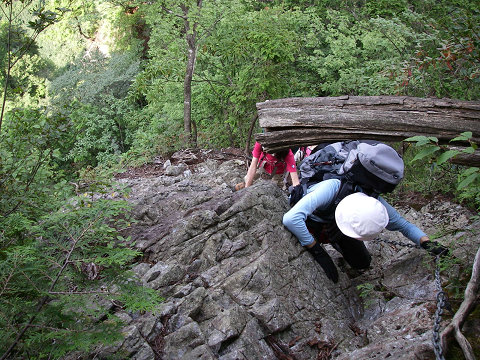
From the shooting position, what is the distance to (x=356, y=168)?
384cm

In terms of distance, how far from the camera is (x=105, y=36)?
19859 millimetres

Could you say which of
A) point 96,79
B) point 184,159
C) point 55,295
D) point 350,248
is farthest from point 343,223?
point 96,79

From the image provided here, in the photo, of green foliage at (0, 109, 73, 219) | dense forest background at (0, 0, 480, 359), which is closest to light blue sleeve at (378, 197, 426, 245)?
dense forest background at (0, 0, 480, 359)

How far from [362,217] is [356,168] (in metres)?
0.52

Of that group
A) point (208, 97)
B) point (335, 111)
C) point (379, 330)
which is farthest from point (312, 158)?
point (208, 97)

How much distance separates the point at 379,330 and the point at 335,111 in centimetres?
214

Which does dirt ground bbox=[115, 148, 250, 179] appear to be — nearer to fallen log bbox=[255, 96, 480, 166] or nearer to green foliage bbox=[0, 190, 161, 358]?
fallen log bbox=[255, 96, 480, 166]

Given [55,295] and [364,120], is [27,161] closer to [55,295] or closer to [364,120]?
[55,295]

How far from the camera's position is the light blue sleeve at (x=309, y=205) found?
4.04 meters

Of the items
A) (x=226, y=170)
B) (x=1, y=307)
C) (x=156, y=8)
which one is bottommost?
(x=226, y=170)

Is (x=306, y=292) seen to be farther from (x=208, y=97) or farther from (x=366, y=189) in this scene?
(x=208, y=97)

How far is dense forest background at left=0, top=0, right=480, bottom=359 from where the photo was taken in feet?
9.76

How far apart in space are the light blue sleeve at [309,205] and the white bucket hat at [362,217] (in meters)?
0.42

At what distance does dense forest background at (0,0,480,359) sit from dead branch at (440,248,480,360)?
24.9 inches
